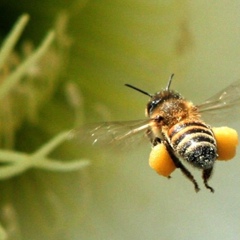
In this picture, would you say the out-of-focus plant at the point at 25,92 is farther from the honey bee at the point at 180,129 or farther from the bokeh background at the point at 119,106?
the honey bee at the point at 180,129

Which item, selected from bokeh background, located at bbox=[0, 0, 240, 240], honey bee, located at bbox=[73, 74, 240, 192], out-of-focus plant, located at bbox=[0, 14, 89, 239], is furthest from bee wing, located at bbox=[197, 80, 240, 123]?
out-of-focus plant, located at bbox=[0, 14, 89, 239]

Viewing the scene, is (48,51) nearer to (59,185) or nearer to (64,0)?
(64,0)

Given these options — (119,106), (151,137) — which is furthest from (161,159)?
(119,106)

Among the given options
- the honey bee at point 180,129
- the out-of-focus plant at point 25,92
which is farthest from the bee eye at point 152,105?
the out-of-focus plant at point 25,92

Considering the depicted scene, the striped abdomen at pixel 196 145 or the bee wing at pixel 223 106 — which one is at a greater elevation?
the bee wing at pixel 223 106

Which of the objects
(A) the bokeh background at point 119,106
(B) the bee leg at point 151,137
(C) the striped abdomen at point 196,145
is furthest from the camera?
(A) the bokeh background at point 119,106

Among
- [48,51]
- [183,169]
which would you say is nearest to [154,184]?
[48,51]
